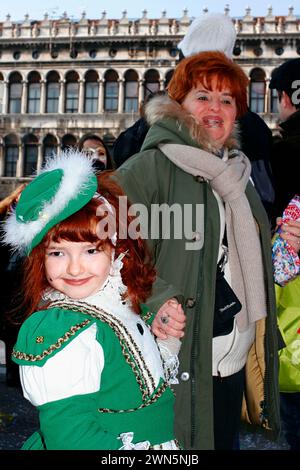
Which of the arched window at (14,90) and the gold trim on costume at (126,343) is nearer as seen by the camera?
the gold trim on costume at (126,343)

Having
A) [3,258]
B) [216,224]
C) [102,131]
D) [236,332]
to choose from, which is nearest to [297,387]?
[236,332]

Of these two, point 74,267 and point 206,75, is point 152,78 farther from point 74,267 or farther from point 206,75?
point 74,267

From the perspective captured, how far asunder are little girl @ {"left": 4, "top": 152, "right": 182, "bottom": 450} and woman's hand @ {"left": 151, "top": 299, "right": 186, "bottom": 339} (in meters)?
0.08

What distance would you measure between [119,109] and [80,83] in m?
2.21

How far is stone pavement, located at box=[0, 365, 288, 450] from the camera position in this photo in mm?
3523

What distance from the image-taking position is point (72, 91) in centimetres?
2572

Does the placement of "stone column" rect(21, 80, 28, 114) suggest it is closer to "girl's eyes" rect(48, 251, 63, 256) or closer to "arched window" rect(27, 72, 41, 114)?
"arched window" rect(27, 72, 41, 114)

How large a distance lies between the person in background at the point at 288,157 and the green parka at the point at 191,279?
394 mm

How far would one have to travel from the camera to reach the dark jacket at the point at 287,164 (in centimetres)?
247

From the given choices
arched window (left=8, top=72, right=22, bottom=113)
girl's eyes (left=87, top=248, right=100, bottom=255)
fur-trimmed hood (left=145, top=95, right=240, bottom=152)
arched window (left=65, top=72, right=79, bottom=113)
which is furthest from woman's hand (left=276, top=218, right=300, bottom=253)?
arched window (left=8, top=72, right=22, bottom=113)

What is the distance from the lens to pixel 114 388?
1.41 metres

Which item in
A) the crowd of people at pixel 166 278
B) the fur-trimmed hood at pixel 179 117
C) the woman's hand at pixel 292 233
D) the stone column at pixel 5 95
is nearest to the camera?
the crowd of people at pixel 166 278

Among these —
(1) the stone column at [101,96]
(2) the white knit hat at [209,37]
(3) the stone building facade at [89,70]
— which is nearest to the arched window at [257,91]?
(3) the stone building facade at [89,70]

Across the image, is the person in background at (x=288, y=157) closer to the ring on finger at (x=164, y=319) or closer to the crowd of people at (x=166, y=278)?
the crowd of people at (x=166, y=278)
